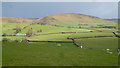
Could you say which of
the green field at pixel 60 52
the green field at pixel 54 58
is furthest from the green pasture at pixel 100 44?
the green field at pixel 54 58

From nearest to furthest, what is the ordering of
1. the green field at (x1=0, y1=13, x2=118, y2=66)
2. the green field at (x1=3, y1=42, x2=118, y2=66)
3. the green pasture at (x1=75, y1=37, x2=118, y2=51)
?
the green field at (x1=3, y1=42, x2=118, y2=66) < the green field at (x1=0, y1=13, x2=118, y2=66) < the green pasture at (x1=75, y1=37, x2=118, y2=51)

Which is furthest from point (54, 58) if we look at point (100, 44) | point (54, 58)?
point (100, 44)

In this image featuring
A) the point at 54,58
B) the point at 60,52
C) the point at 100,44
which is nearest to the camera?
the point at 54,58

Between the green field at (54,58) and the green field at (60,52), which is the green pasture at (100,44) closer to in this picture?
the green field at (60,52)

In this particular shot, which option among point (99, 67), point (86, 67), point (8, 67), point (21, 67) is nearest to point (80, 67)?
point (86, 67)

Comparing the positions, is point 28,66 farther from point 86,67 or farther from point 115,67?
point 115,67

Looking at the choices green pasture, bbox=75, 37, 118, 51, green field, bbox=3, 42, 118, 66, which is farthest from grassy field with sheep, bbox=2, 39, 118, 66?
green pasture, bbox=75, 37, 118, 51

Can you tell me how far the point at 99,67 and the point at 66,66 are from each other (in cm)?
540

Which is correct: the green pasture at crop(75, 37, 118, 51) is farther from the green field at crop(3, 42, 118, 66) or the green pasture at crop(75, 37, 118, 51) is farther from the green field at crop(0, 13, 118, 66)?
the green field at crop(3, 42, 118, 66)

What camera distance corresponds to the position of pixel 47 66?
23.1 meters

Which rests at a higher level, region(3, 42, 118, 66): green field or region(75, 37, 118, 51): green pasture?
region(3, 42, 118, 66): green field

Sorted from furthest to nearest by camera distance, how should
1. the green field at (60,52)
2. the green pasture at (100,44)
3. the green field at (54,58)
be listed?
the green pasture at (100,44) → the green field at (60,52) → the green field at (54,58)

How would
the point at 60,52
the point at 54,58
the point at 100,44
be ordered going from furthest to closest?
the point at 100,44
the point at 60,52
the point at 54,58

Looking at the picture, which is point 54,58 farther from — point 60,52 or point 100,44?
point 100,44
